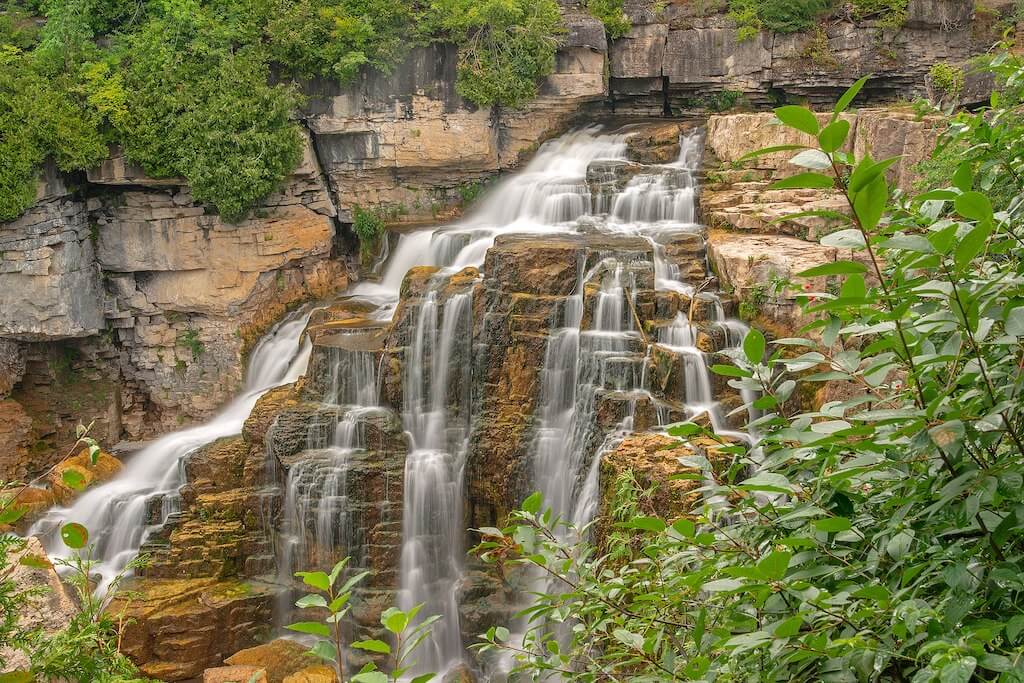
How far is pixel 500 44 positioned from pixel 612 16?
2.36 meters

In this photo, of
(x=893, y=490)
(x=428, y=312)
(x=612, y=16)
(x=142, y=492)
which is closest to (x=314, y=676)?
(x=142, y=492)

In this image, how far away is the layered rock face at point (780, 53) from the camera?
15.7 metres

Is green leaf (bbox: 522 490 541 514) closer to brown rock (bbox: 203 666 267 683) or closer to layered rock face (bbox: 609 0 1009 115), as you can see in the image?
brown rock (bbox: 203 666 267 683)

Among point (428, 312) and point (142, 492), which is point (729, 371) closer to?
point (428, 312)

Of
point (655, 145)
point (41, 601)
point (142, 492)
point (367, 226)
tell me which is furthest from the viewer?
point (367, 226)

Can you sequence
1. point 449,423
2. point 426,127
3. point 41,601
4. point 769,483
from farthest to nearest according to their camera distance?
point 426,127 → point 449,423 → point 41,601 → point 769,483

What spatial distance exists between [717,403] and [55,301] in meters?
10.6

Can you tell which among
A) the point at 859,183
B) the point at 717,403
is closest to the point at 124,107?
the point at 717,403

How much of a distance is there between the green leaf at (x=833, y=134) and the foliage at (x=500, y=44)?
14491 millimetres

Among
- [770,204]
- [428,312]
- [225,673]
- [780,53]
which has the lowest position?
[225,673]

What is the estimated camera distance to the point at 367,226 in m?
16.2

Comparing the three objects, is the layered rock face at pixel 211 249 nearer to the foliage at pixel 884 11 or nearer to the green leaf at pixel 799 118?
the foliage at pixel 884 11

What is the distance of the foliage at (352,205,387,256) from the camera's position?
16.2 metres

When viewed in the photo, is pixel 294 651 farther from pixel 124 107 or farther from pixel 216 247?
pixel 124 107
